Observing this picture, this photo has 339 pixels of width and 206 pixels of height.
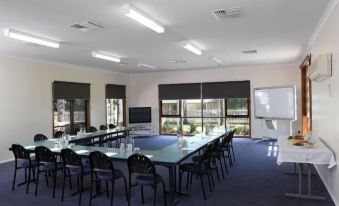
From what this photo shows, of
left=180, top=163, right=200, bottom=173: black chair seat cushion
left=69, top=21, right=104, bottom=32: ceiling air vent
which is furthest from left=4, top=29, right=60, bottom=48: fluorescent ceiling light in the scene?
left=180, top=163, right=200, bottom=173: black chair seat cushion

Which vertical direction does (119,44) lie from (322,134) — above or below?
above

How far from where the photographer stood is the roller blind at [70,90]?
816cm

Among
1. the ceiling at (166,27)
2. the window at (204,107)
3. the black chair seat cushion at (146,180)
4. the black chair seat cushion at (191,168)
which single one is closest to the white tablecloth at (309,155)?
the black chair seat cushion at (191,168)

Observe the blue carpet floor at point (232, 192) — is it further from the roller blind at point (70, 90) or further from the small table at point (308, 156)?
the roller blind at point (70, 90)

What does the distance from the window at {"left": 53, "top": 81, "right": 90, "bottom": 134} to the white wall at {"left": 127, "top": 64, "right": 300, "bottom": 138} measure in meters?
2.93

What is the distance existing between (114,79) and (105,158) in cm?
751

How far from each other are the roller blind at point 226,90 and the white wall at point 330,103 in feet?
17.4

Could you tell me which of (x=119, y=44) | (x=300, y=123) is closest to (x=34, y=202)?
(x=119, y=44)

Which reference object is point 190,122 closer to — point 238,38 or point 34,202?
point 238,38

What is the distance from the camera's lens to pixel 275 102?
913 centimetres

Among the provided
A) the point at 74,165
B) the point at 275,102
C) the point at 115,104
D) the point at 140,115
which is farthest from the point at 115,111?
the point at 74,165

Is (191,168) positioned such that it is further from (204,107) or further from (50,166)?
(204,107)

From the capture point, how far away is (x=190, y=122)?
11.2 m

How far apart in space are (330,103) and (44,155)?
15.5ft
